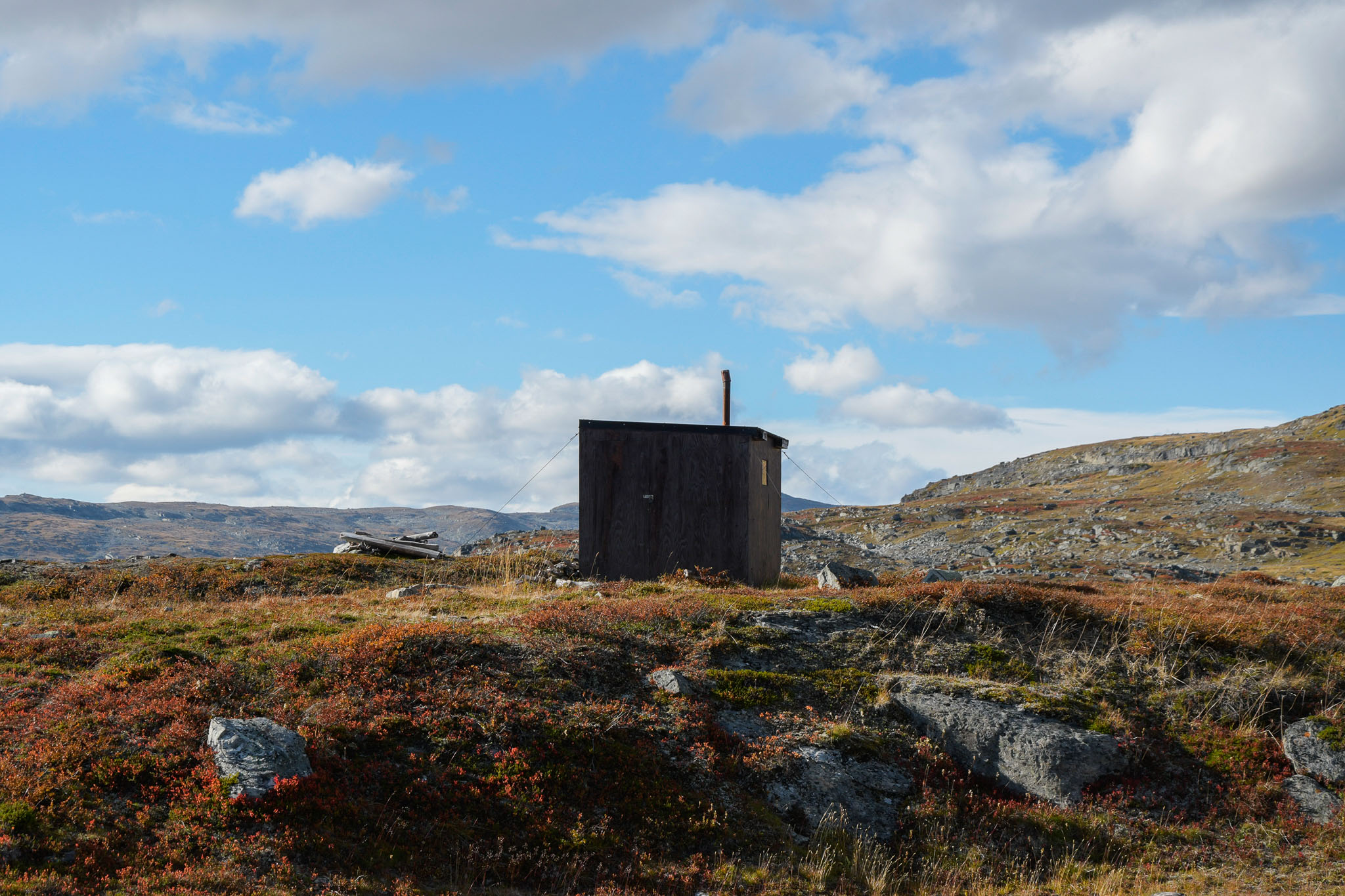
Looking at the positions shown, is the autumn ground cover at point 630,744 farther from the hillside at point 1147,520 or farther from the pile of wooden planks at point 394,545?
the hillside at point 1147,520

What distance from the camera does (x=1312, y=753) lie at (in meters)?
11.2

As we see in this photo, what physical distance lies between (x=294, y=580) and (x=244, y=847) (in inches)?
600

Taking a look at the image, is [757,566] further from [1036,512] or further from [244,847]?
[1036,512]

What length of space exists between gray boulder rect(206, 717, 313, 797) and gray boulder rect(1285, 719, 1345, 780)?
478 inches

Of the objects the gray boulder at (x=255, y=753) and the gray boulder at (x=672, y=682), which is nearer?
the gray boulder at (x=255, y=753)

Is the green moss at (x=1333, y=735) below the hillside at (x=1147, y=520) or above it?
below

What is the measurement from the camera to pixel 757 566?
69.7ft

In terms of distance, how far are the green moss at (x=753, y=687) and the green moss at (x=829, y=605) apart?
2471 mm

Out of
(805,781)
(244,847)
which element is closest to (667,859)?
(805,781)

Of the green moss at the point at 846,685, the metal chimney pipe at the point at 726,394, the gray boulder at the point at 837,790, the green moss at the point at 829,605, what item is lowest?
the gray boulder at the point at 837,790

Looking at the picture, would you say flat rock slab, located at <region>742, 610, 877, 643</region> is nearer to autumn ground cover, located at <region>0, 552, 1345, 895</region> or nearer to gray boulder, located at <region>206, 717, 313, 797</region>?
autumn ground cover, located at <region>0, 552, 1345, 895</region>

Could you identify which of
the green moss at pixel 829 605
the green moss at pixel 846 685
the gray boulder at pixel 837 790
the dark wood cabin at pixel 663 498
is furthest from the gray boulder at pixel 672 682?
the dark wood cabin at pixel 663 498

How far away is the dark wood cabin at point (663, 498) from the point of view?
2030 centimetres

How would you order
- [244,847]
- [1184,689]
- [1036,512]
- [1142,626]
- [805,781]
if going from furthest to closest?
[1036,512]
[1142,626]
[1184,689]
[805,781]
[244,847]
